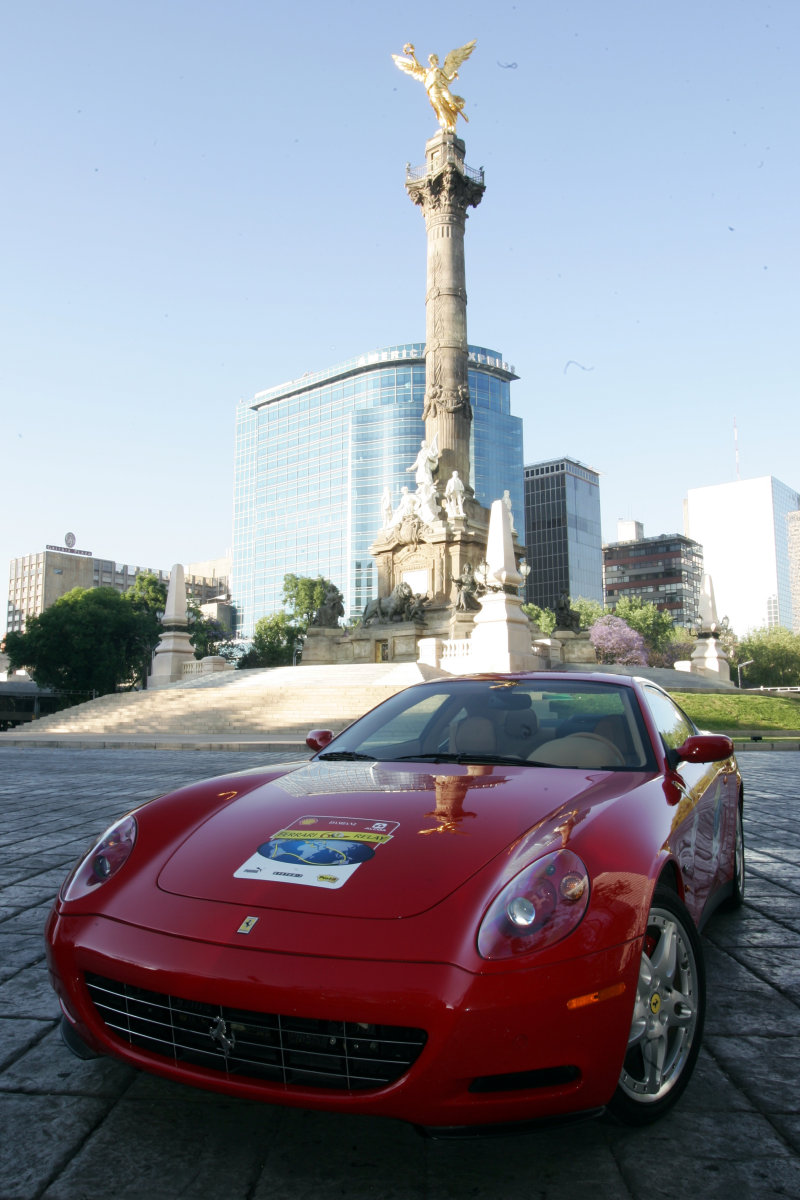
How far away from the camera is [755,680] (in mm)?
77938

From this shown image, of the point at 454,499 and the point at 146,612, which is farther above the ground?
the point at 454,499

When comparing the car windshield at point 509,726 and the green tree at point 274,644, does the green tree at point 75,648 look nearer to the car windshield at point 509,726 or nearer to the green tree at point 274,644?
the green tree at point 274,644

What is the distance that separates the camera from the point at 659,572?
128625 millimetres

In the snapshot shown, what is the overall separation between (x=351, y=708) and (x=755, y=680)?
64152 mm

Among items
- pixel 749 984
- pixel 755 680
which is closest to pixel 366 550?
pixel 755 680

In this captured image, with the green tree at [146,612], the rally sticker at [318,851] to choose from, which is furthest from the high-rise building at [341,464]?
the rally sticker at [318,851]

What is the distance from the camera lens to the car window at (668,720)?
11.9 ft

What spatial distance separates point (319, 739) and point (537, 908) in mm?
2082

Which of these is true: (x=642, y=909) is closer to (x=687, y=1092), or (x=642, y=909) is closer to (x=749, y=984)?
(x=687, y=1092)

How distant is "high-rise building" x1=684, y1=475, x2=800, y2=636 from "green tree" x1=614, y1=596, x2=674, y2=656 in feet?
355

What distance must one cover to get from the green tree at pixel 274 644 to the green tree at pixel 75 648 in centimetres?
1431

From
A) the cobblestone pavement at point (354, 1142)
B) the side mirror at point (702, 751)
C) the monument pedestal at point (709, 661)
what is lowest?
the cobblestone pavement at point (354, 1142)

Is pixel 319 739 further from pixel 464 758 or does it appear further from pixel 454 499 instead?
pixel 454 499

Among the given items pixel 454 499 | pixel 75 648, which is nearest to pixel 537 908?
pixel 454 499
